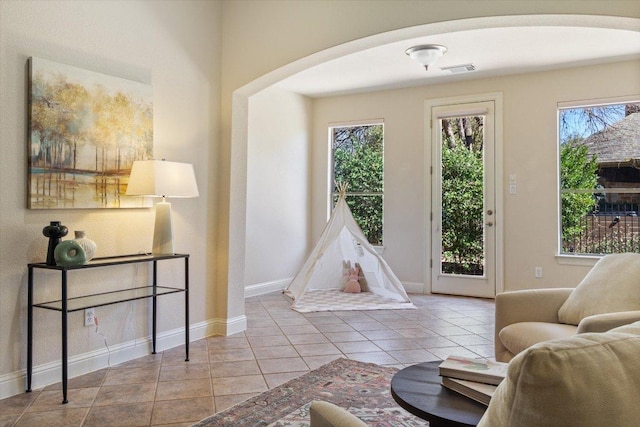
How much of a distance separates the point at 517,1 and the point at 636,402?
2.69 meters

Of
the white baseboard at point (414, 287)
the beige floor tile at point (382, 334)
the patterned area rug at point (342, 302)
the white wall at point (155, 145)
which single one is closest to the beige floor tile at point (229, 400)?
the white wall at point (155, 145)

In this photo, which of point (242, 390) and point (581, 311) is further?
point (242, 390)

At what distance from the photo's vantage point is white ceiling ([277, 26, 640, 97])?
4285mm

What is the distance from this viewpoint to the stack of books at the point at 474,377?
4.70 ft

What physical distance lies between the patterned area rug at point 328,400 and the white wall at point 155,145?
1.23 m

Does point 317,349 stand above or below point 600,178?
below

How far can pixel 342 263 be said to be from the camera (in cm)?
604

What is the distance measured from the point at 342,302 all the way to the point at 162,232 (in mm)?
2549

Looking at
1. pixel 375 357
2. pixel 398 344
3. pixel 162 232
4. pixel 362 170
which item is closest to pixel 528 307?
pixel 375 357

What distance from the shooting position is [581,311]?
2.47 m

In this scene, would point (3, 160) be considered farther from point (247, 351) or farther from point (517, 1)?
point (517, 1)

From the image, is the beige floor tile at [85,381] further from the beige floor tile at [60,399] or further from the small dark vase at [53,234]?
the small dark vase at [53,234]

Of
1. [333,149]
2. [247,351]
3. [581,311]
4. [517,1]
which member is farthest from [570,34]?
[247,351]

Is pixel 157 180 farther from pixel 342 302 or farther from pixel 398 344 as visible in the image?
pixel 342 302
